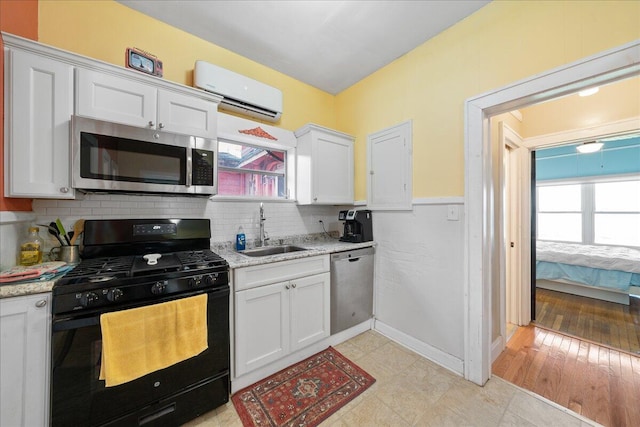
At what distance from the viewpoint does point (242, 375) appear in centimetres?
166

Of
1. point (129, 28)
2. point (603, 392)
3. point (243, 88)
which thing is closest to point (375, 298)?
point (603, 392)

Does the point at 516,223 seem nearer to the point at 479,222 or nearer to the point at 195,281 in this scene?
the point at 479,222

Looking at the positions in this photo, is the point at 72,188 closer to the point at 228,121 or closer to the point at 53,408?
the point at 53,408

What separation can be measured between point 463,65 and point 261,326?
2628 mm

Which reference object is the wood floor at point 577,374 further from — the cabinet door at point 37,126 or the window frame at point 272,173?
the cabinet door at point 37,126

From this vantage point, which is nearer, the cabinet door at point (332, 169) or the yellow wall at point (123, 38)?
the yellow wall at point (123, 38)

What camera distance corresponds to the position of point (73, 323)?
109 centimetres

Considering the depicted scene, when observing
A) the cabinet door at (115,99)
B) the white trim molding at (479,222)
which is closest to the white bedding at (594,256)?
the white trim molding at (479,222)

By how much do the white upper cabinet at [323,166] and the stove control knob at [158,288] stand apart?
151cm

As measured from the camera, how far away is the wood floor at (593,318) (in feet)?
7.40

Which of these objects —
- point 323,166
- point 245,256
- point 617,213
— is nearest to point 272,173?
point 323,166

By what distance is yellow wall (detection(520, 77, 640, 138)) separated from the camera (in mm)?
1981

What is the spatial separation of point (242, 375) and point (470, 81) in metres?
2.86

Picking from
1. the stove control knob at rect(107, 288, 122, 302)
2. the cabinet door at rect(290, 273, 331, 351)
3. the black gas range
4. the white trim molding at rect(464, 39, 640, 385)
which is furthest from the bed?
the stove control knob at rect(107, 288, 122, 302)
